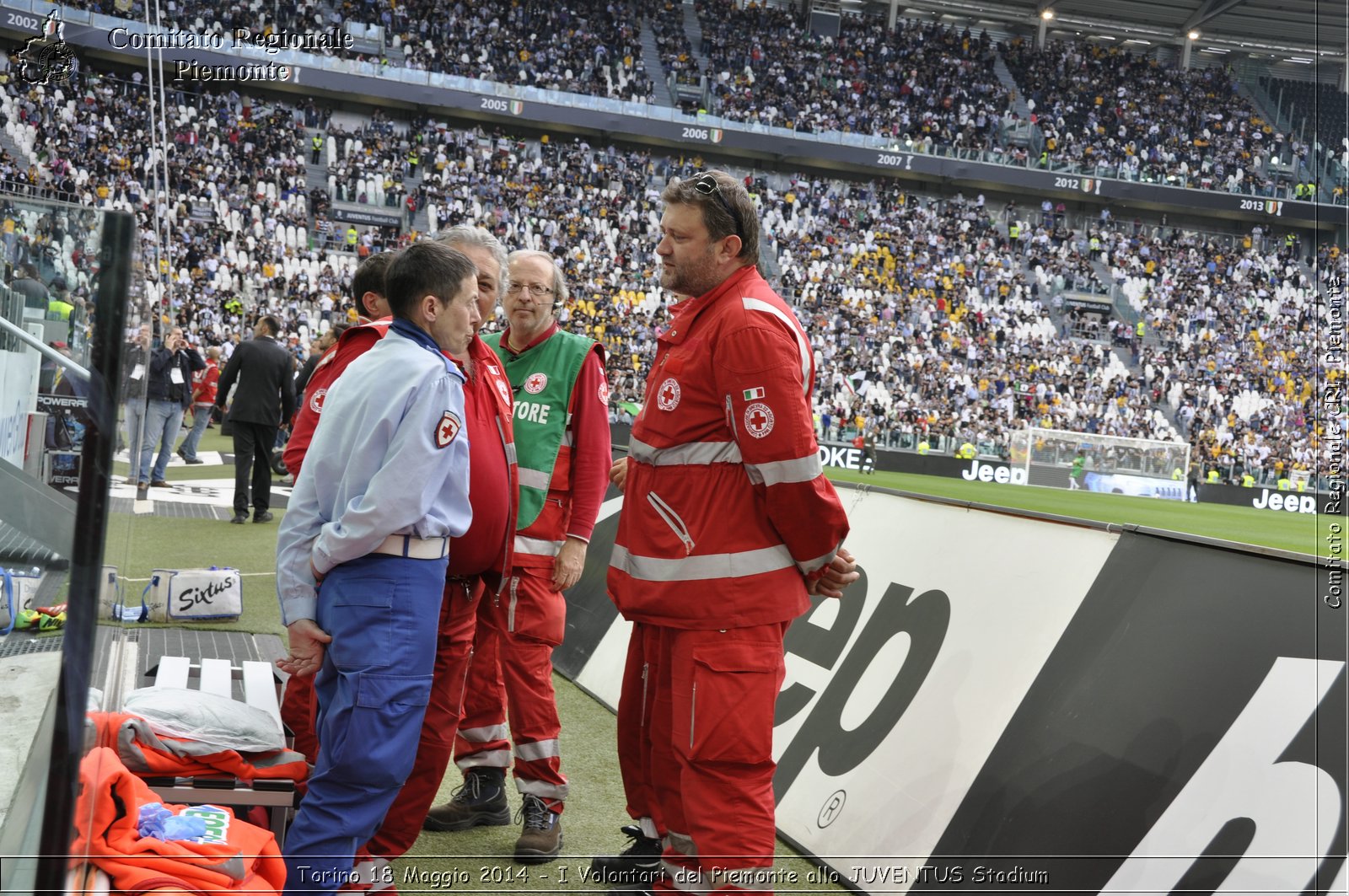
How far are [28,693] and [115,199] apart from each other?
28.8 metres

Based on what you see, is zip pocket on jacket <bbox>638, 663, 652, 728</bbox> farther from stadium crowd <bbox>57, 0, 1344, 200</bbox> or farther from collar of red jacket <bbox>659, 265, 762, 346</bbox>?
stadium crowd <bbox>57, 0, 1344, 200</bbox>

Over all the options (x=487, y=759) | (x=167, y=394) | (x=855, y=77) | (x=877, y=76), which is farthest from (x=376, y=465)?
(x=877, y=76)

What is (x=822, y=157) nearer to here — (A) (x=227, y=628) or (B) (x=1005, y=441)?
(B) (x=1005, y=441)

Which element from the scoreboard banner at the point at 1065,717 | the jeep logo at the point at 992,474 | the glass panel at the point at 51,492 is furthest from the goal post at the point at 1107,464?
the glass panel at the point at 51,492

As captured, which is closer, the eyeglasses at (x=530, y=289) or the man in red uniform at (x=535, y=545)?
the man in red uniform at (x=535, y=545)

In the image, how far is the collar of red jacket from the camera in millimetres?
2949

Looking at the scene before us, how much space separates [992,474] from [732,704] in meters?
23.7

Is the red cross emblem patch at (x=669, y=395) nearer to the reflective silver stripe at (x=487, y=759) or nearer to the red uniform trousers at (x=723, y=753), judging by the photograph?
the red uniform trousers at (x=723, y=753)

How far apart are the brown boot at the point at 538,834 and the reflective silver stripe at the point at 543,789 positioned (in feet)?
0.07

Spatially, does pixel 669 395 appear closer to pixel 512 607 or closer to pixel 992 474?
pixel 512 607

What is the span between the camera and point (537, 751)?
3648mm

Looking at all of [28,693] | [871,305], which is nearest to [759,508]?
[28,693]

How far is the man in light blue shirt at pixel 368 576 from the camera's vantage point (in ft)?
8.38

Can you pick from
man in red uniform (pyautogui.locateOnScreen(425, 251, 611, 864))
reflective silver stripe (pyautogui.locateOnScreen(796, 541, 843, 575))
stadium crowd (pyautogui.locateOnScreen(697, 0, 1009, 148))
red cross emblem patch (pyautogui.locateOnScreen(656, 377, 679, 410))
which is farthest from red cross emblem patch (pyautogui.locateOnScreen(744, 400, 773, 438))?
stadium crowd (pyautogui.locateOnScreen(697, 0, 1009, 148))
